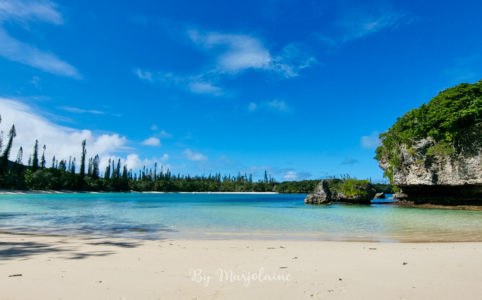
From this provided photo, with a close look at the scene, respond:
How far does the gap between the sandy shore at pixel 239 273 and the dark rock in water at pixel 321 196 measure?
34.4 meters

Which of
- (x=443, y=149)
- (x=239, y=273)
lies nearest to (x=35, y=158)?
(x=239, y=273)

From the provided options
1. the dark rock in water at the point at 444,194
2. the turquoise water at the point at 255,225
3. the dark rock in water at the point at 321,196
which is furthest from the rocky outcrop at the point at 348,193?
the turquoise water at the point at 255,225

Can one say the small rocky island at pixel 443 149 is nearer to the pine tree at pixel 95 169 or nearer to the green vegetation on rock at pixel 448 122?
the green vegetation on rock at pixel 448 122

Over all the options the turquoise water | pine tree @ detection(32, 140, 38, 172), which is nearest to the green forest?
pine tree @ detection(32, 140, 38, 172)

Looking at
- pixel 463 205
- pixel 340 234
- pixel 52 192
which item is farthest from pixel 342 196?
pixel 52 192

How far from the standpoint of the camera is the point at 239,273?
5414mm

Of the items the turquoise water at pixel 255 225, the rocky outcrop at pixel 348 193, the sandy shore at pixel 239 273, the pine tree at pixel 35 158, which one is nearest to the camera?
the sandy shore at pixel 239 273

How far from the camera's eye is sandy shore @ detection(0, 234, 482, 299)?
420 cm

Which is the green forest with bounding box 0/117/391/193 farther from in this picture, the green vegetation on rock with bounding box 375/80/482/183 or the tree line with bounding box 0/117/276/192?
the green vegetation on rock with bounding box 375/80/482/183

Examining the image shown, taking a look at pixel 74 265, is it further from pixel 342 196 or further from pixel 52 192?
pixel 52 192

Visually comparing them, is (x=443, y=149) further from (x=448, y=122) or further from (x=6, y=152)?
(x=6, y=152)

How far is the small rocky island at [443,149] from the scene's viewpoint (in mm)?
28359

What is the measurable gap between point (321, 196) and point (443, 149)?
17886mm

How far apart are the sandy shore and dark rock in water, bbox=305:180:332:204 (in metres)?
34.4
